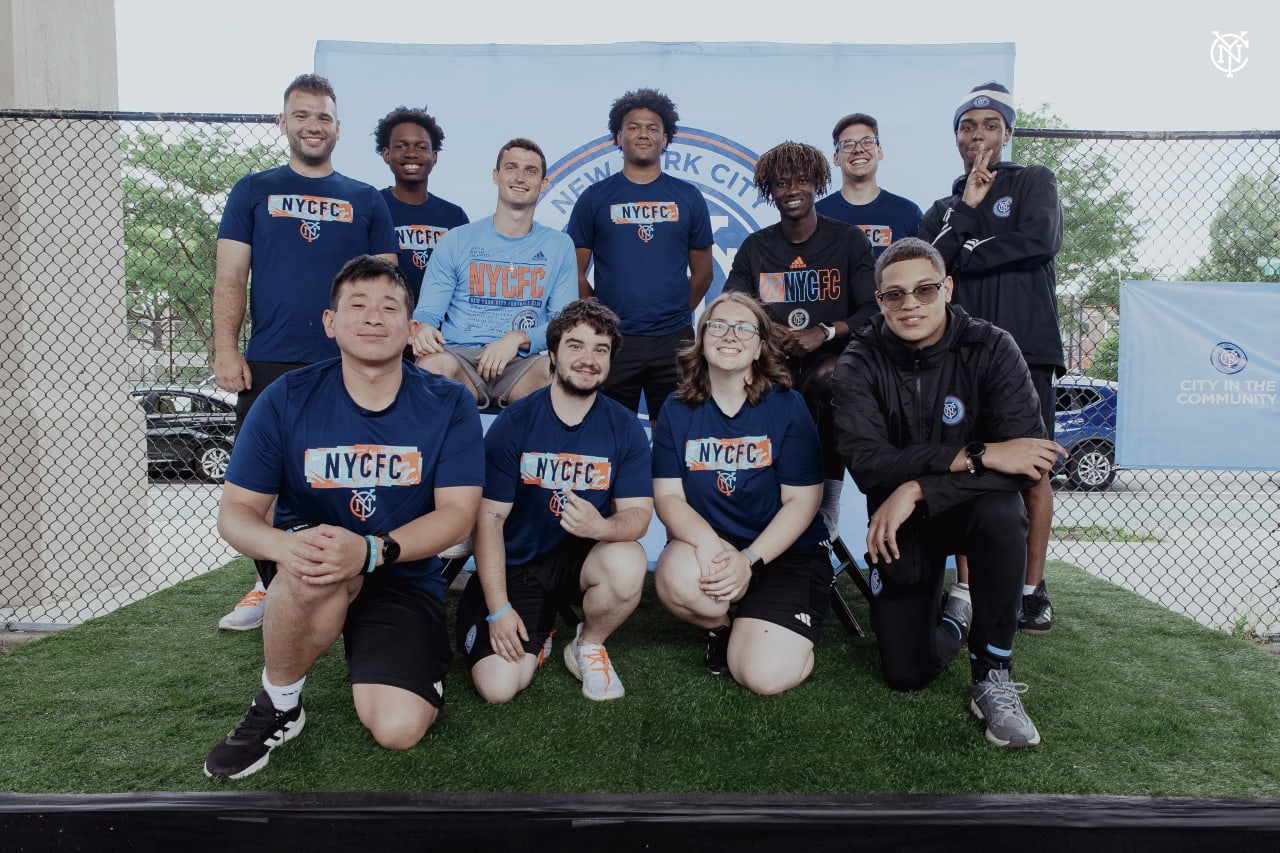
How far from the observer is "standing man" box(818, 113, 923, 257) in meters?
3.82

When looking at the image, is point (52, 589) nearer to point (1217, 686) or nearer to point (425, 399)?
point (425, 399)

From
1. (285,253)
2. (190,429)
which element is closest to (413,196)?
(285,253)

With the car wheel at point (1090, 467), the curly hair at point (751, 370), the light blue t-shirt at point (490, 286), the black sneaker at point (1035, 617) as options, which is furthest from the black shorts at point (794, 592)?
the car wheel at point (1090, 467)

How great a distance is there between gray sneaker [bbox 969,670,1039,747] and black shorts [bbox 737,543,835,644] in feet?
1.87

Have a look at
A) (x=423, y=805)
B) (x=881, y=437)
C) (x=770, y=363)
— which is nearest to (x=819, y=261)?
(x=770, y=363)

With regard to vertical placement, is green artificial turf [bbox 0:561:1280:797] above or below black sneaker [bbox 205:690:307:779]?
below

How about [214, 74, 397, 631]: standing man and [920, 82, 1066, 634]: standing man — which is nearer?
[920, 82, 1066, 634]: standing man

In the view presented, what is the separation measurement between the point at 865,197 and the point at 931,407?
5.74 ft

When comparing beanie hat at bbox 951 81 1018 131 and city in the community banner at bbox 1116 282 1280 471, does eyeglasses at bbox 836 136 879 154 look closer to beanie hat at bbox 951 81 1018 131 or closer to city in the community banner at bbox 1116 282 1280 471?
beanie hat at bbox 951 81 1018 131

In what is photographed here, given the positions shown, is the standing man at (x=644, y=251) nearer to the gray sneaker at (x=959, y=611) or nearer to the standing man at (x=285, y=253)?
the standing man at (x=285, y=253)

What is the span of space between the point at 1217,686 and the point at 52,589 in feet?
19.6

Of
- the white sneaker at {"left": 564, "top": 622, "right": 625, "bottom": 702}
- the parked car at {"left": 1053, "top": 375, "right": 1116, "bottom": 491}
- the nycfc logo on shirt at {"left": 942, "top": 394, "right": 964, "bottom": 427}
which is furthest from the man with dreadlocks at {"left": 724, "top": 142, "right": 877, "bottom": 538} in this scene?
the parked car at {"left": 1053, "top": 375, "right": 1116, "bottom": 491}

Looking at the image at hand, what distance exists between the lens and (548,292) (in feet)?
11.0

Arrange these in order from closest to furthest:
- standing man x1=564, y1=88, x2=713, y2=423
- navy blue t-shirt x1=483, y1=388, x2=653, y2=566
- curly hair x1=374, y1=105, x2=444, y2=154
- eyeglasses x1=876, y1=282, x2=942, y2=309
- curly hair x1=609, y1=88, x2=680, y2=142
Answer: eyeglasses x1=876, y1=282, x2=942, y2=309
navy blue t-shirt x1=483, y1=388, x2=653, y2=566
standing man x1=564, y1=88, x2=713, y2=423
curly hair x1=609, y1=88, x2=680, y2=142
curly hair x1=374, y1=105, x2=444, y2=154
